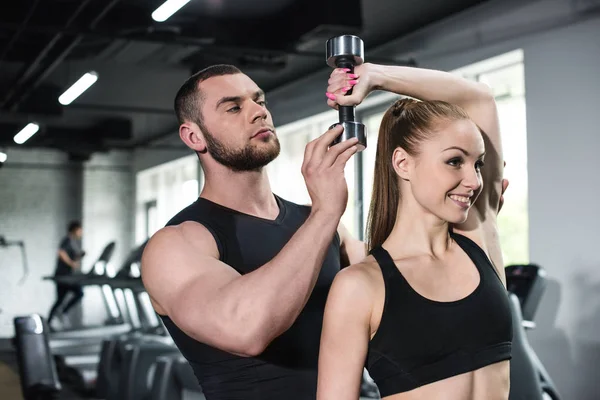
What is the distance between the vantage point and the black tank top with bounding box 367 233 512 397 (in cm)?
127

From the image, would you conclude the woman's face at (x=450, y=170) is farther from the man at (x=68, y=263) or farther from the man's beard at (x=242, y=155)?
the man at (x=68, y=263)

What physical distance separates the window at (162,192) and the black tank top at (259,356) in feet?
34.2

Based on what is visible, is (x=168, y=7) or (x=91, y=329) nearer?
(x=168, y=7)

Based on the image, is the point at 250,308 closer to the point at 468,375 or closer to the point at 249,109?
the point at 468,375

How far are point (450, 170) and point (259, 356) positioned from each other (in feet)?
1.85

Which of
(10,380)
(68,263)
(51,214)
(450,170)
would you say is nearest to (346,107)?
(450,170)

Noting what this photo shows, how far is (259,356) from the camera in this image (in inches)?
63.0

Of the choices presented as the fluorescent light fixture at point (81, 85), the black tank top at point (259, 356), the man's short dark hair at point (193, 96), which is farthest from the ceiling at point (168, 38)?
the black tank top at point (259, 356)

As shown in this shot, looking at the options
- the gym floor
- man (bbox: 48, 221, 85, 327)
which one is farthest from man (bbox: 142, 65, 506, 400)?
man (bbox: 48, 221, 85, 327)

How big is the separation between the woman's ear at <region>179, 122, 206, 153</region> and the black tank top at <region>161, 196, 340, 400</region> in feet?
0.50

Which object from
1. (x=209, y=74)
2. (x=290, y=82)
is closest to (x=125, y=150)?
(x=290, y=82)

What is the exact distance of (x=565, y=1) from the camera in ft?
17.3

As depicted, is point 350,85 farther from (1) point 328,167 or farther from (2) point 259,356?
(2) point 259,356

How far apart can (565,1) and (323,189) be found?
4472mm
